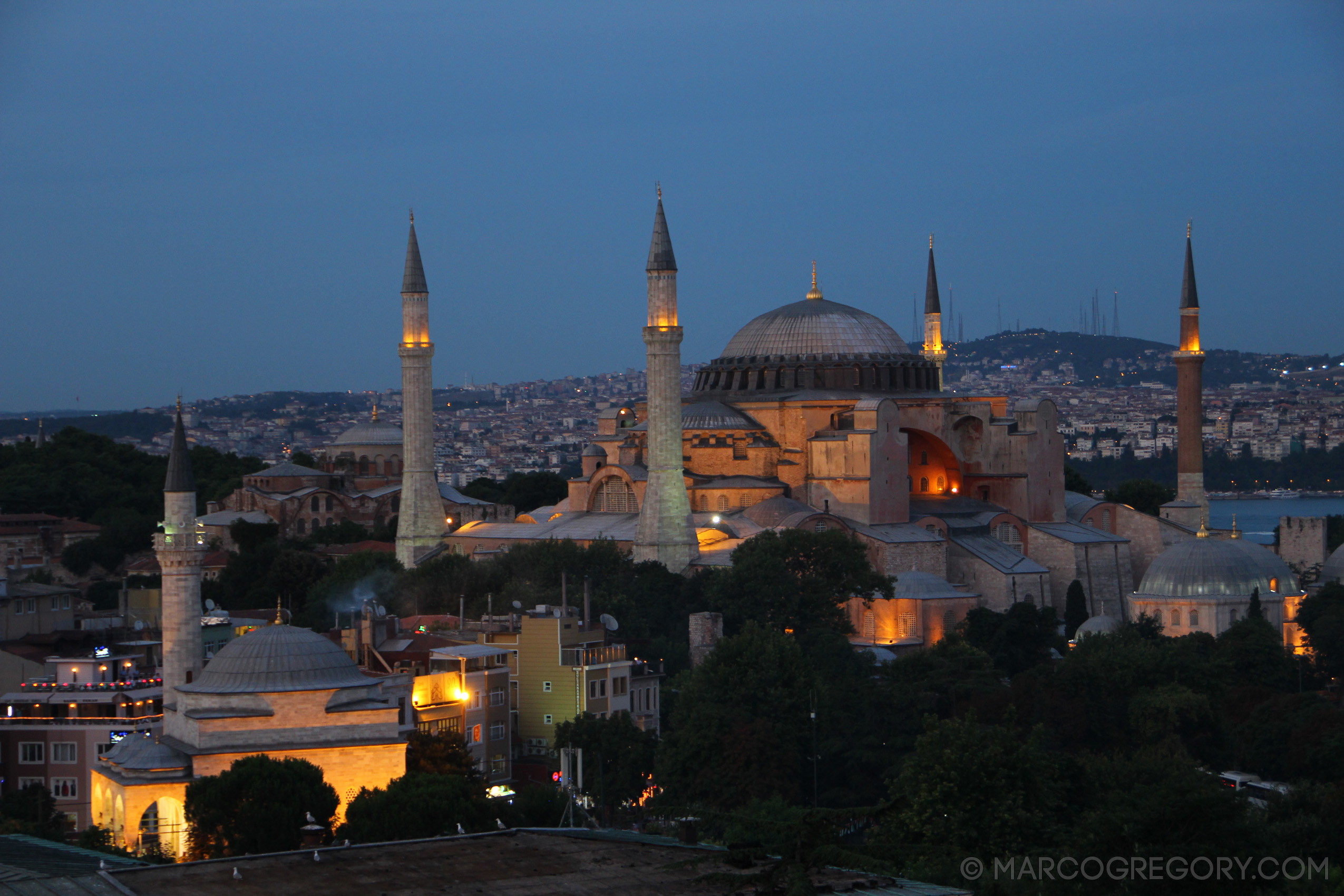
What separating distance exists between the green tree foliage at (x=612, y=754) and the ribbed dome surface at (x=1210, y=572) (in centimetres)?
1433

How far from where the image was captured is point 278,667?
27875 mm

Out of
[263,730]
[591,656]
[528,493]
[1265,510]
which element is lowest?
[263,730]

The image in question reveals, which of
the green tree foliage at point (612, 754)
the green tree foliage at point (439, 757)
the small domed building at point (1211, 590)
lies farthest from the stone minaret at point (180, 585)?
the small domed building at point (1211, 590)

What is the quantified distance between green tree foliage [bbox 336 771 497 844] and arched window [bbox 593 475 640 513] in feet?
67.1

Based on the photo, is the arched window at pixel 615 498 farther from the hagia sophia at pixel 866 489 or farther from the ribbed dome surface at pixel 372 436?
the ribbed dome surface at pixel 372 436

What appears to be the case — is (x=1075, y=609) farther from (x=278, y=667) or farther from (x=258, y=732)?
(x=258, y=732)

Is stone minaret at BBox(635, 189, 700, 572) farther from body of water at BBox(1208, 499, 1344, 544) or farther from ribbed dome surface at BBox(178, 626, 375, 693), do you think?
body of water at BBox(1208, 499, 1344, 544)

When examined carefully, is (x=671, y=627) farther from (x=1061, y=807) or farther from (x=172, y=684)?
(x=1061, y=807)

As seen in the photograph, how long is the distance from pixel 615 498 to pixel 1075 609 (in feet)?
32.6

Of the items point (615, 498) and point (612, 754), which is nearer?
point (612, 754)

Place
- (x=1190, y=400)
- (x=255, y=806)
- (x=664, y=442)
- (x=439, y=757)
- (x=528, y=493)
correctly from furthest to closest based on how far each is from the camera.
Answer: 1. (x=528, y=493)
2. (x=1190, y=400)
3. (x=664, y=442)
4. (x=439, y=757)
5. (x=255, y=806)

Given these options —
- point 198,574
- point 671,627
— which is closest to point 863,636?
point 671,627

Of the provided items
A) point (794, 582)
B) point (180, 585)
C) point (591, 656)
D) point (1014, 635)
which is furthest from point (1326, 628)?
point (180, 585)

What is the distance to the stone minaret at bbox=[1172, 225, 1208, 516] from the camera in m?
51.1
